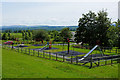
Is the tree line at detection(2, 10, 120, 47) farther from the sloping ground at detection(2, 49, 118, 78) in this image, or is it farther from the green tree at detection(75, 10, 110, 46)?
the sloping ground at detection(2, 49, 118, 78)

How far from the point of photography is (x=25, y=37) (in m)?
76.6

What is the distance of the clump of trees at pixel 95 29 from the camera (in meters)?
36.0

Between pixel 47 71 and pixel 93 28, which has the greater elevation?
pixel 93 28

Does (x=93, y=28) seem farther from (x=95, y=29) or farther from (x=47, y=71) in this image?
(x=47, y=71)

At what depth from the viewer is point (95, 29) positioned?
40.3m

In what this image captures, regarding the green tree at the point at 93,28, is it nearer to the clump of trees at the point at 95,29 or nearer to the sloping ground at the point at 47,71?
the clump of trees at the point at 95,29

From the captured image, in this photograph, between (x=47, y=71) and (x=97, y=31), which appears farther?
(x=97, y=31)

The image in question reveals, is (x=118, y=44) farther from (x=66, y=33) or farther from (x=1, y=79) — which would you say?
(x=66, y=33)

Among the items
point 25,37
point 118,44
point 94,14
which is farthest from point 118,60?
point 25,37

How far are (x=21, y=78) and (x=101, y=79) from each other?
5.64m

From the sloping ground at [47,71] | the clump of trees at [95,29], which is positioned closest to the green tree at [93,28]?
the clump of trees at [95,29]

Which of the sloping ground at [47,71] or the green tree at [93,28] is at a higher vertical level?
the green tree at [93,28]

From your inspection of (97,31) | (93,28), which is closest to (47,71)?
(97,31)

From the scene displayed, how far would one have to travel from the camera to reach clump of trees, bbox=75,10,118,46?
36.0 m
